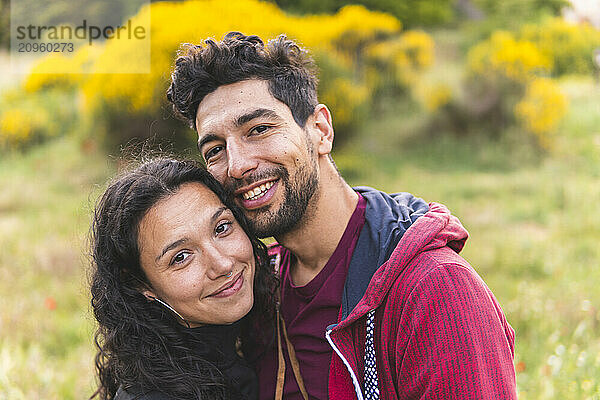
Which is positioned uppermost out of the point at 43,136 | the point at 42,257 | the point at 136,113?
the point at 136,113

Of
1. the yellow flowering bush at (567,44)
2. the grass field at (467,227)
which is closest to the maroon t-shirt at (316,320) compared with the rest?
the grass field at (467,227)

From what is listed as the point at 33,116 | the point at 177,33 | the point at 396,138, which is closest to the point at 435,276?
the point at 177,33

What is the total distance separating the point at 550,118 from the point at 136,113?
6439 millimetres

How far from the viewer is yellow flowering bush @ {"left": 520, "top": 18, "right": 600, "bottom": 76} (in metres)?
11.2

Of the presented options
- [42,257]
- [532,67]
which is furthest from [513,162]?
[42,257]

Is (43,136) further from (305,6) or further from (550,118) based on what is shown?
(550,118)

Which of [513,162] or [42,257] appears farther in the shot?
[513,162]

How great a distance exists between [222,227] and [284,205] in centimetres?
28

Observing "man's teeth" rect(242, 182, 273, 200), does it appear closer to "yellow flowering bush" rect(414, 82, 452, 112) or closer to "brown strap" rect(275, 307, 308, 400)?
"brown strap" rect(275, 307, 308, 400)

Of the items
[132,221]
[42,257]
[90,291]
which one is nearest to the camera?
[132,221]

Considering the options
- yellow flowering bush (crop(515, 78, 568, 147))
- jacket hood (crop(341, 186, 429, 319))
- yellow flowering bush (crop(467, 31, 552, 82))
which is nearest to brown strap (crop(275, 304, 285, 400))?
jacket hood (crop(341, 186, 429, 319))

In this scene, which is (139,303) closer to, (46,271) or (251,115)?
(251,115)

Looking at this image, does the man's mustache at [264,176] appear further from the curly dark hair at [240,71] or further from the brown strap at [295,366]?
the brown strap at [295,366]

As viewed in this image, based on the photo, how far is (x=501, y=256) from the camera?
6.59 metres
